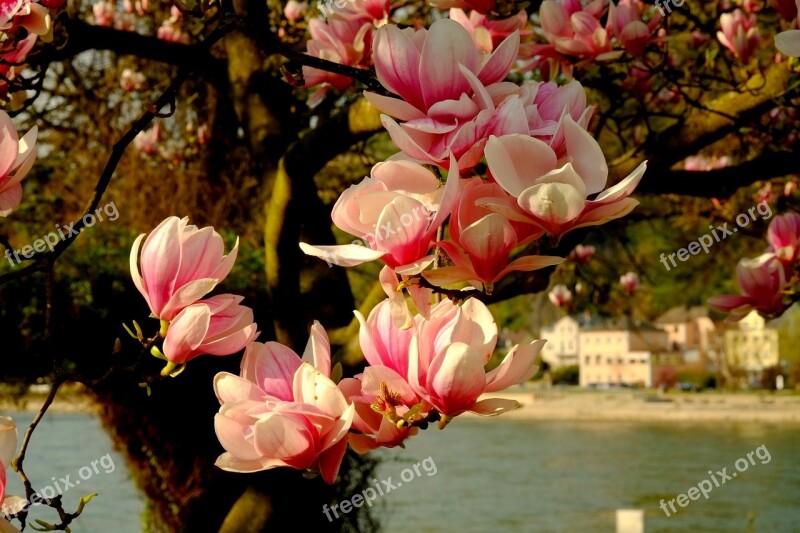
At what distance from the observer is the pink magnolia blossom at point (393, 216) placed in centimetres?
73

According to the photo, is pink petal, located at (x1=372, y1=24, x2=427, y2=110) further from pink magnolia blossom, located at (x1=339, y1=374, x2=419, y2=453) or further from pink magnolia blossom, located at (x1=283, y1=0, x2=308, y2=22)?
pink magnolia blossom, located at (x1=283, y1=0, x2=308, y2=22)

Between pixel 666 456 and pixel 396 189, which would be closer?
pixel 396 189

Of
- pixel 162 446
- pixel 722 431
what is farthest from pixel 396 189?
pixel 722 431

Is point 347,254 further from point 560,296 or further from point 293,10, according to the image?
point 560,296

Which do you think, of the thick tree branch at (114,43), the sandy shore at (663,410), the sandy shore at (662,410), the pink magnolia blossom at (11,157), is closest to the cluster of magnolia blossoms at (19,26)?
the pink magnolia blossom at (11,157)

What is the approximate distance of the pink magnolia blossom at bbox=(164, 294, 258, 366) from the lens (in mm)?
858

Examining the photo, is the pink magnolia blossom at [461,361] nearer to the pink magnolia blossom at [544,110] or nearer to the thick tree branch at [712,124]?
the pink magnolia blossom at [544,110]

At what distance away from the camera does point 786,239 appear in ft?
6.47

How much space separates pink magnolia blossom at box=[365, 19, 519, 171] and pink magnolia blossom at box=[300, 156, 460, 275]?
0.02 metres

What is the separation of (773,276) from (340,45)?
0.95 m

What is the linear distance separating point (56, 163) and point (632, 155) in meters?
4.63

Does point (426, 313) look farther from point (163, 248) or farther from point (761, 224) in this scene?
point (761, 224)

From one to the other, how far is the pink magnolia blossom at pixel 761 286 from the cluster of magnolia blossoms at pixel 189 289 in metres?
1.35

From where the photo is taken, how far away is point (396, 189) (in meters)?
0.75
